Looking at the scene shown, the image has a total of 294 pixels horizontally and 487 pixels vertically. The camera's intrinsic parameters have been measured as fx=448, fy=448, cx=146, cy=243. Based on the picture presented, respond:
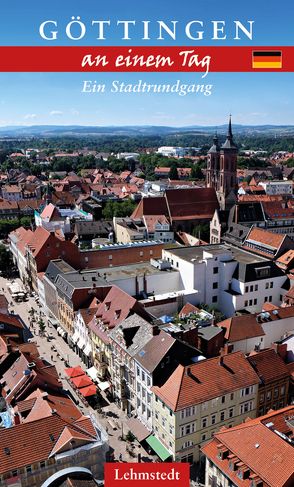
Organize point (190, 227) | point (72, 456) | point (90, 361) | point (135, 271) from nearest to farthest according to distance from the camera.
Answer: point (72, 456) < point (90, 361) < point (135, 271) < point (190, 227)

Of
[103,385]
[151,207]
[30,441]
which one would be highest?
[151,207]

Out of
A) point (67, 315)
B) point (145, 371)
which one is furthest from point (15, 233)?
point (145, 371)

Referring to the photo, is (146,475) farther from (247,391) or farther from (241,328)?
(241,328)

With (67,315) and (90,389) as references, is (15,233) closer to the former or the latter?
(67,315)

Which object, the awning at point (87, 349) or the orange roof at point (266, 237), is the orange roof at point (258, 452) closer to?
the awning at point (87, 349)

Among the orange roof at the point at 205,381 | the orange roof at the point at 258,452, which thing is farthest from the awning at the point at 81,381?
the orange roof at the point at 258,452

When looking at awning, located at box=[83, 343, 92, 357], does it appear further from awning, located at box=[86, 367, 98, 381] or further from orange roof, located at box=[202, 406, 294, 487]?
orange roof, located at box=[202, 406, 294, 487]

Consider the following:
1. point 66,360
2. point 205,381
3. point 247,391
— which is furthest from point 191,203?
point 205,381

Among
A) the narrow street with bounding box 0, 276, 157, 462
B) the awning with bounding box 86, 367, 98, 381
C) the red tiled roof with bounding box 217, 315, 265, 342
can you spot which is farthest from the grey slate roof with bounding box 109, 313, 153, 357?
the red tiled roof with bounding box 217, 315, 265, 342
